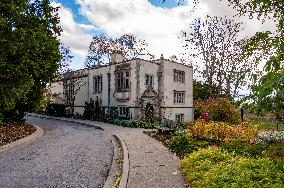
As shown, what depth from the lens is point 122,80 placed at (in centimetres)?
3519

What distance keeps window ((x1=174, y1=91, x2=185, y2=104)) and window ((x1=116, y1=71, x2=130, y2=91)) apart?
6.63 metres

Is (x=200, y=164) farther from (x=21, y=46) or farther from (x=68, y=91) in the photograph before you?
(x=68, y=91)

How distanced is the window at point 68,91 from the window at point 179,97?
14.2 meters

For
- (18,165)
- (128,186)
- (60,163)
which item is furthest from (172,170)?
(18,165)

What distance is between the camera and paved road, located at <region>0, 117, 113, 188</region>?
31.1 ft

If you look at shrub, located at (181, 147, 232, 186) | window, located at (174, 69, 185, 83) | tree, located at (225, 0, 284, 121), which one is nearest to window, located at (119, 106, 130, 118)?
window, located at (174, 69, 185, 83)

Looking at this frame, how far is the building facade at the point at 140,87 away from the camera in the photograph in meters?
33.7

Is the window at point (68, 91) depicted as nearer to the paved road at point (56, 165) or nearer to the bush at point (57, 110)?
the bush at point (57, 110)

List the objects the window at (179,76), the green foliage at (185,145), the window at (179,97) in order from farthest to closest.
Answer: the window at (179,76), the window at (179,97), the green foliage at (185,145)

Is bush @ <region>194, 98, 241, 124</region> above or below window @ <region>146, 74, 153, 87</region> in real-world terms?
below

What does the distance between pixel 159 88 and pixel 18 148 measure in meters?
21.6

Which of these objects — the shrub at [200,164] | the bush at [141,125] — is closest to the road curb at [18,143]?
the shrub at [200,164]

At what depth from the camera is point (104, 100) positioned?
124 ft

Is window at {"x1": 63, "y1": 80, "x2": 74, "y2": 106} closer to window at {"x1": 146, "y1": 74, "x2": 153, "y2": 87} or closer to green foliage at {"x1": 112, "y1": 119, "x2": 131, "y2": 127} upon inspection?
window at {"x1": 146, "y1": 74, "x2": 153, "y2": 87}
